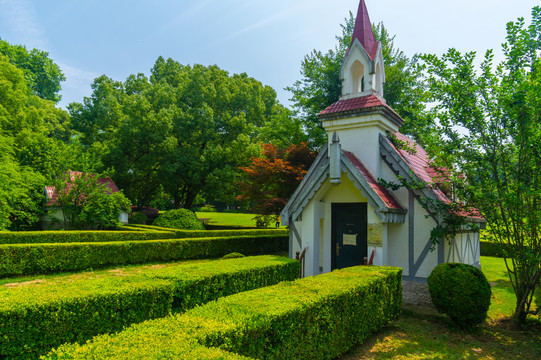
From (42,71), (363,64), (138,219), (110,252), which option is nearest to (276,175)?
(363,64)

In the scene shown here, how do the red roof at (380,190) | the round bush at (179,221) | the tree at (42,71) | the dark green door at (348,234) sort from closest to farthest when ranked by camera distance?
1. the red roof at (380,190)
2. the dark green door at (348,234)
3. the round bush at (179,221)
4. the tree at (42,71)

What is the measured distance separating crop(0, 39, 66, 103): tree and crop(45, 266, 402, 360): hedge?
5222cm

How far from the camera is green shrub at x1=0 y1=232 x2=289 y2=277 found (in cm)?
1210

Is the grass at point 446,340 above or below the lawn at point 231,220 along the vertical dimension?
below

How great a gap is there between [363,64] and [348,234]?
6.34 meters

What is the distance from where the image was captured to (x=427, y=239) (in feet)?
31.7

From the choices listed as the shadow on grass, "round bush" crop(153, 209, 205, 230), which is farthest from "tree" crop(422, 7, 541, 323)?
"round bush" crop(153, 209, 205, 230)

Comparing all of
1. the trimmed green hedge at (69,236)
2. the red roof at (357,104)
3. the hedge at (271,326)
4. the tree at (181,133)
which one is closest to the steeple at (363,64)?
the red roof at (357,104)

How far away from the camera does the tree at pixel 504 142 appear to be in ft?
23.3

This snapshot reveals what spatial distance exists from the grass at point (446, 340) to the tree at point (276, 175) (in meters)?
9.41

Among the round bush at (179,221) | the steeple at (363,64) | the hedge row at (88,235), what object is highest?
the steeple at (363,64)

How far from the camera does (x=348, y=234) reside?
11.0 meters

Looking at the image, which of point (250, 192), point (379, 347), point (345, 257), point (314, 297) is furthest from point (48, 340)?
point (250, 192)

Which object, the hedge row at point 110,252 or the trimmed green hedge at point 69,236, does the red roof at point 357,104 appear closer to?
the hedge row at point 110,252
